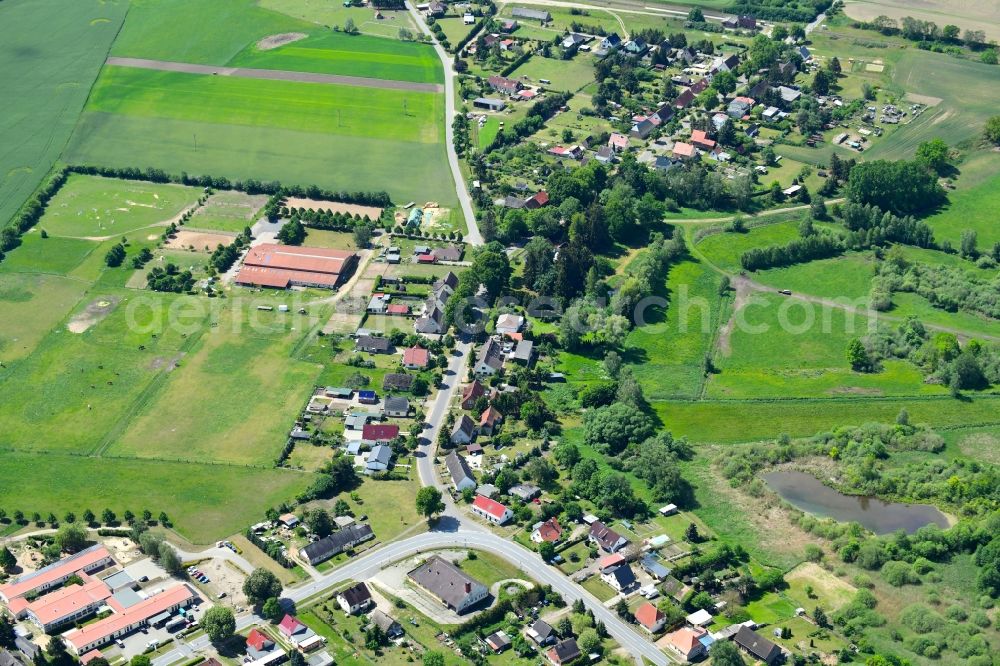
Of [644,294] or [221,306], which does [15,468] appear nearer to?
[221,306]

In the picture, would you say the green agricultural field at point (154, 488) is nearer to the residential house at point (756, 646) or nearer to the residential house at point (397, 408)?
the residential house at point (397, 408)

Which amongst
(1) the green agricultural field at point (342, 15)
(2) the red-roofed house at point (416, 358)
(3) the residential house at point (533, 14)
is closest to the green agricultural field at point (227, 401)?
(2) the red-roofed house at point (416, 358)

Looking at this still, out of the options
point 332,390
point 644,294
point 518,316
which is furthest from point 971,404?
point 332,390

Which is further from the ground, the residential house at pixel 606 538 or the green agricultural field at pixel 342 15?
the green agricultural field at pixel 342 15

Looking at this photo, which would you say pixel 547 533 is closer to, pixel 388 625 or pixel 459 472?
pixel 459 472

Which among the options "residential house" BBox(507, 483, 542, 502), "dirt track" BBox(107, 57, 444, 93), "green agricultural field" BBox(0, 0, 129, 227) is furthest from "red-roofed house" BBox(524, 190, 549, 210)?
"green agricultural field" BBox(0, 0, 129, 227)

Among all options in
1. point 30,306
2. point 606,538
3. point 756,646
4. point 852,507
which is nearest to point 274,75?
point 30,306
